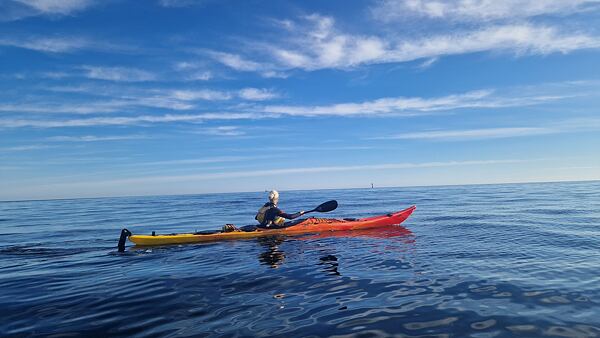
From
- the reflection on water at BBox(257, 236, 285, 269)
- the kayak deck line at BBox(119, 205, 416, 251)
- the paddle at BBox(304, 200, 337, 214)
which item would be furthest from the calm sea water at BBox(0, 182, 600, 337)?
the paddle at BBox(304, 200, 337, 214)

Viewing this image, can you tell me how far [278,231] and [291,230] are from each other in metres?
0.66

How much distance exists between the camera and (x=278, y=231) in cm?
1586

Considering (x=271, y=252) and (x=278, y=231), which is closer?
(x=271, y=252)

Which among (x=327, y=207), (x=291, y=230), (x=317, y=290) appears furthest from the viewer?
(x=327, y=207)

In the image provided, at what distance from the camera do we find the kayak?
14.4m

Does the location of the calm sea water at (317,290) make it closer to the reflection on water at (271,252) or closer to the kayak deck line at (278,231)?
the reflection on water at (271,252)

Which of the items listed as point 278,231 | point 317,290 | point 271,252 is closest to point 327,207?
point 278,231

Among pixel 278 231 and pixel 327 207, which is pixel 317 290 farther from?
pixel 327 207

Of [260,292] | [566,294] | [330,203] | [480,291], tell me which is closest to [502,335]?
[480,291]

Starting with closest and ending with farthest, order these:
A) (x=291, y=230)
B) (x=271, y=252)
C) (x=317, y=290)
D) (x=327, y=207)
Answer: (x=317, y=290)
(x=271, y=252)
(x=291, y=230)
(x=327, y=207)

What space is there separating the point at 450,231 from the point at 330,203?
5823 mm

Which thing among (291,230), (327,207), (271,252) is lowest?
(271,252)

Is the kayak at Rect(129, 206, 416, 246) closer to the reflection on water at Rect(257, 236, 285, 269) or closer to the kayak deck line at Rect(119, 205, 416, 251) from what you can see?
the kayak deck line at Rect(119, 205, 416, 251)

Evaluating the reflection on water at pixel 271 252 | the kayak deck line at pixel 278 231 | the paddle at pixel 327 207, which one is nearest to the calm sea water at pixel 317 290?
the reflection on water at pixel 271 252
